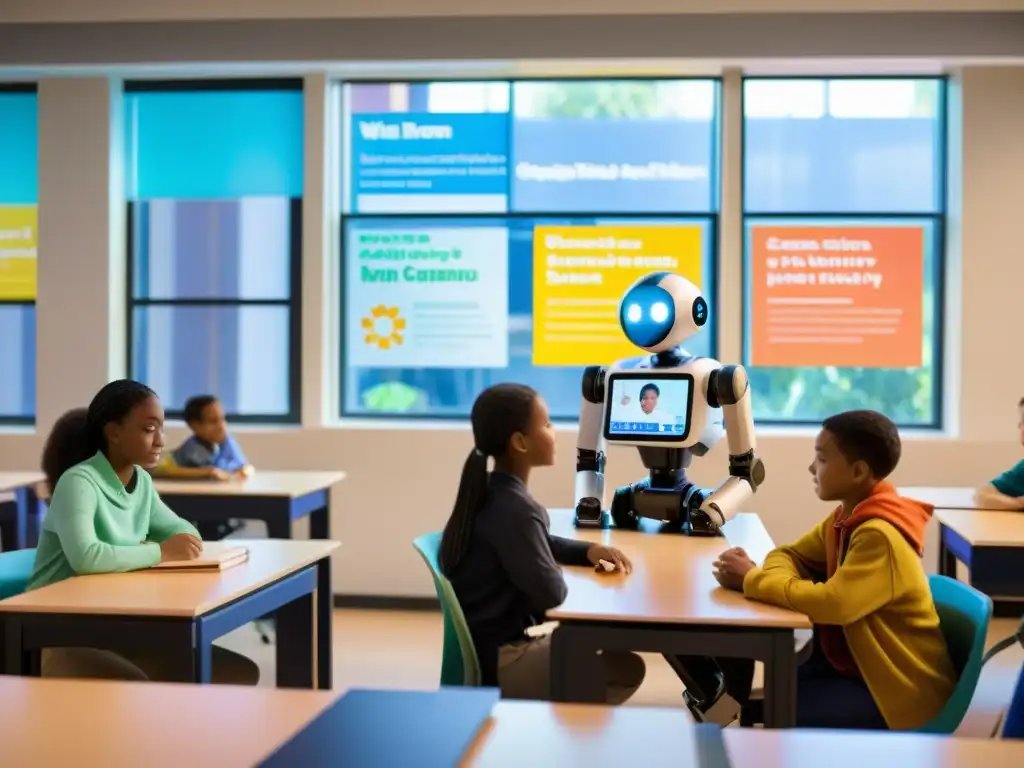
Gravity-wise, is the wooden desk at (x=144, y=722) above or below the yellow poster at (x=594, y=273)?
below

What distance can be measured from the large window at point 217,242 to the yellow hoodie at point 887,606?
12.5 feet

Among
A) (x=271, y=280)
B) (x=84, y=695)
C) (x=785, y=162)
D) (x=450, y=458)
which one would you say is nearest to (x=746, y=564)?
(x=84, y=695)

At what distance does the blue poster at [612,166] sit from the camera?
529cm

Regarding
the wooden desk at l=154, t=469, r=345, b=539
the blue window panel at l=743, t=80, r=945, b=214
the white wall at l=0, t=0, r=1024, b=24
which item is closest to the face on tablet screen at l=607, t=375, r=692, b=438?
the wooden desk at l=154, t=469, r=345, b=539

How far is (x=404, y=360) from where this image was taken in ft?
17.9

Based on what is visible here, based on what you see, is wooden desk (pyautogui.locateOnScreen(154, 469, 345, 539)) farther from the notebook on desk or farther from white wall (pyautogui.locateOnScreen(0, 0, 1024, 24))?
white wall (pyautogui.locateOnScreen(0, 0, 1024, 24))

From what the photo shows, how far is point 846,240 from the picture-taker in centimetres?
521

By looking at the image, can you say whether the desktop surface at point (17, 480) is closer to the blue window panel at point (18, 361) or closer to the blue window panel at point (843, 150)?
the blue window panel at point (18, 361)

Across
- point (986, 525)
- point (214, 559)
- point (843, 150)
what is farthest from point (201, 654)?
point (843, 150)

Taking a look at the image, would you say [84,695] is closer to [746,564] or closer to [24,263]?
[746,564]

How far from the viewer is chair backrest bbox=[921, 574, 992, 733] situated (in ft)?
6.44

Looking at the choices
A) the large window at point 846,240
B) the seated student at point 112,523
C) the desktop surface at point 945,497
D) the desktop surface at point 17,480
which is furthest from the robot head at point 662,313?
the desktop surface at point 17,480

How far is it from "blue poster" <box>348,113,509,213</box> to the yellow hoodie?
3535mm

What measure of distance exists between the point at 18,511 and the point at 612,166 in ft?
10.6
